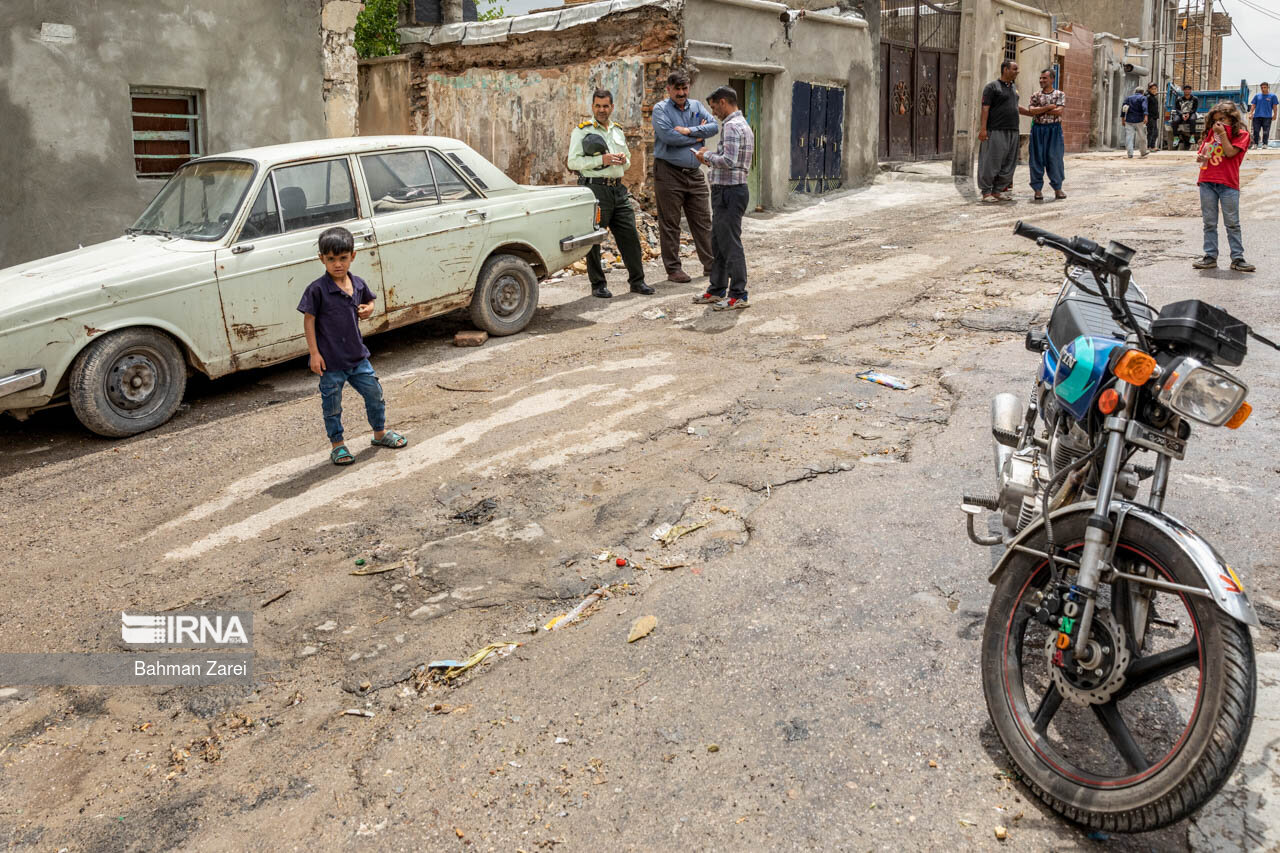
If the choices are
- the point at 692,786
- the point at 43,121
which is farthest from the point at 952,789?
the point at 43,121

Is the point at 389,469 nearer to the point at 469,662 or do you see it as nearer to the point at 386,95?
the point at 469,662

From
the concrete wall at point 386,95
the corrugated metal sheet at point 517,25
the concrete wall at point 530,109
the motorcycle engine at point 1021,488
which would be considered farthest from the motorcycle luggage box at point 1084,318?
the concrete wall at point 386,95

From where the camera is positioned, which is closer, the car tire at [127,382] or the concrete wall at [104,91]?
the car tire at [127,382]

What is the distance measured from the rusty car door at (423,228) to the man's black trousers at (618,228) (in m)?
1.69

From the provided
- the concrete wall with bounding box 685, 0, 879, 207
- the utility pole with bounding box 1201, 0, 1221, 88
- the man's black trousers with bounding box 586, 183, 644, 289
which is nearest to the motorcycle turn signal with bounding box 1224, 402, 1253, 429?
the man's black trousers with bounding box 586, 183, 644, 289

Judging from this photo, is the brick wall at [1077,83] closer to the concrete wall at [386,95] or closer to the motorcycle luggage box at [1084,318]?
the concrete wall at [386,95]

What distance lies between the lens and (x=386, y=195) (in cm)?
716

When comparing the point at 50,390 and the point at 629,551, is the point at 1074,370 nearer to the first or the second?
the point at 629,551

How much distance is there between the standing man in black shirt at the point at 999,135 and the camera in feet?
44.5

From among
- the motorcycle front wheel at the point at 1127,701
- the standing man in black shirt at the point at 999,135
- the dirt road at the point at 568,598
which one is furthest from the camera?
the standing man in black shirt at the point at 999,135

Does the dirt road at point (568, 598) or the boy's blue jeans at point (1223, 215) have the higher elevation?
the boy's blue jeans at point (1223, 215)

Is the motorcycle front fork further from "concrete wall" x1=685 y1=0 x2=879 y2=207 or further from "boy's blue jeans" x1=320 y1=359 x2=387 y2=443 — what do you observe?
"concrete wall" x1=685 y1=0 x2=879 y2=207

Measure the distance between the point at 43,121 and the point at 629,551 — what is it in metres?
8.47

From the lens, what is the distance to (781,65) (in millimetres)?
15172
